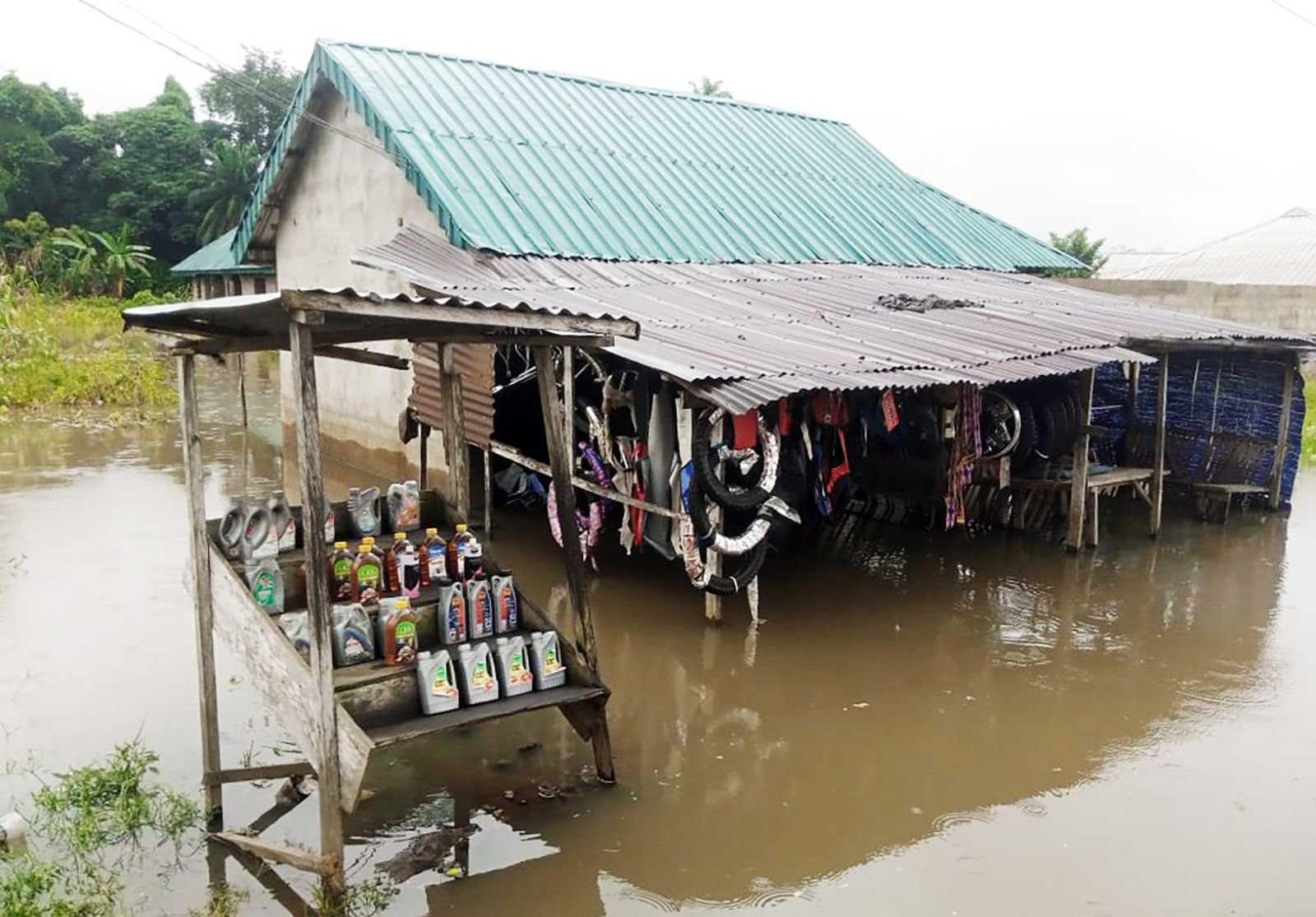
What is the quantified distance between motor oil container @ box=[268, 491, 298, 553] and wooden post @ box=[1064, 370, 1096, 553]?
726 cm

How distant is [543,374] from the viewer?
479 cm

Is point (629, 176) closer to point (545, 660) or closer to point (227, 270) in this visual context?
point (545, 660)

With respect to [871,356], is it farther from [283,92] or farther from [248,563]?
[283,92]

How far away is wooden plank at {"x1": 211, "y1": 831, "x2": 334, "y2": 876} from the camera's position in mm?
3994

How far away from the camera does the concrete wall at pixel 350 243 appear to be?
11125 millimetres

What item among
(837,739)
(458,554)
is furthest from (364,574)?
(837,739)

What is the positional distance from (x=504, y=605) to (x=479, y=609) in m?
0.14

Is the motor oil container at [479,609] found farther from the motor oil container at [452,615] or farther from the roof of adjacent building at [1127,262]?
the roof of adjacent building at [1127,262]

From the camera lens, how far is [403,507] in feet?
17.2

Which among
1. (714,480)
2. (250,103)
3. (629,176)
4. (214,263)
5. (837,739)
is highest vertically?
(250,103)

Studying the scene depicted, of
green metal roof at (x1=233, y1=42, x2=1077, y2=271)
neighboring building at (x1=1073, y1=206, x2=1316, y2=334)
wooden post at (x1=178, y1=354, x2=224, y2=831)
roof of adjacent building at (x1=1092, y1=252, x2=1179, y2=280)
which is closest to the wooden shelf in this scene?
wooden post at (x1=178, y1=354, x2=224, y2=831)

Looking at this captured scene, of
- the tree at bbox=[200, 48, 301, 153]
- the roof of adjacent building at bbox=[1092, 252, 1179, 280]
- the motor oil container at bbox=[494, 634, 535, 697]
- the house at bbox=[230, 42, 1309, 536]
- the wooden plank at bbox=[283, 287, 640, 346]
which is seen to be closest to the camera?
the wooden plank at bbox=[283, 287, 640, 346]

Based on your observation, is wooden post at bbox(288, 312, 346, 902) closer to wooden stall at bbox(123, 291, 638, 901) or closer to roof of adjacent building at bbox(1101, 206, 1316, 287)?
wooden stall at bbox(123, 291, 638, 901)

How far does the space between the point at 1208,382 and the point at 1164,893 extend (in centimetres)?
856
